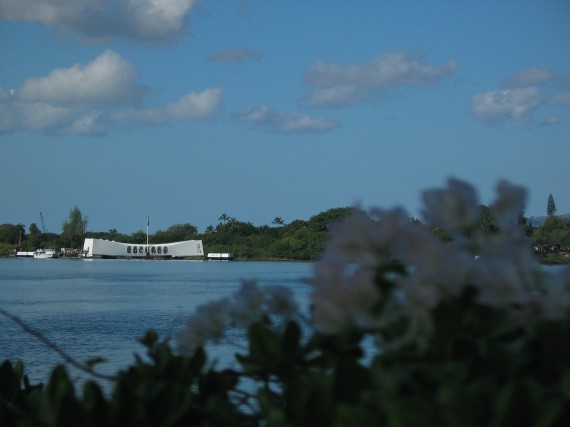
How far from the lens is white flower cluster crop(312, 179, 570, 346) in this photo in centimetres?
128

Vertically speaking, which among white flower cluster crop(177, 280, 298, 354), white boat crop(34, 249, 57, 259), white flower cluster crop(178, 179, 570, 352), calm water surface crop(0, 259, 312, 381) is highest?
white boat crop(34, 249, 57, 259)

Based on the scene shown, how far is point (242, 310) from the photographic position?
1774mm

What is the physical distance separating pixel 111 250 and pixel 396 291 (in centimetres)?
11456

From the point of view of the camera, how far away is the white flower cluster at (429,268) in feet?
4.21

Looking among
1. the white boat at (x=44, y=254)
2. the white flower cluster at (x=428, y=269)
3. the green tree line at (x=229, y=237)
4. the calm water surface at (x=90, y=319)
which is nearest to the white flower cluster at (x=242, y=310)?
the white flower cluster at (x=428, y=269)

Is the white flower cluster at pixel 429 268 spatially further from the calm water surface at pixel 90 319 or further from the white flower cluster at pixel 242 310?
the calm water surface at pixel 90 319

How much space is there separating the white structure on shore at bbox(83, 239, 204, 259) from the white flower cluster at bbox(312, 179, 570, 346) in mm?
108209

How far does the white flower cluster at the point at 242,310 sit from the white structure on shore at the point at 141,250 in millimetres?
107745

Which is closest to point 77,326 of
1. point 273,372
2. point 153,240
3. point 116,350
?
point 116,350

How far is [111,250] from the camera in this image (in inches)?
4483

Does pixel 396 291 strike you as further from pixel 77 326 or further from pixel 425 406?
pixel 77 326

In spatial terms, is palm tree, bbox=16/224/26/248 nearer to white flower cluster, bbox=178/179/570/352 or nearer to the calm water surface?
the calm water surface

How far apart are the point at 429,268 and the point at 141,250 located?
117 meters

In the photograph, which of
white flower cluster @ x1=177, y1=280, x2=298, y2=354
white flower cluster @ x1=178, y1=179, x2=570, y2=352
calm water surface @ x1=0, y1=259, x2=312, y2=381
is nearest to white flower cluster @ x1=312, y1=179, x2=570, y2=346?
white flower cluster @ x1=178, y1=179, x2=570, y2=352
